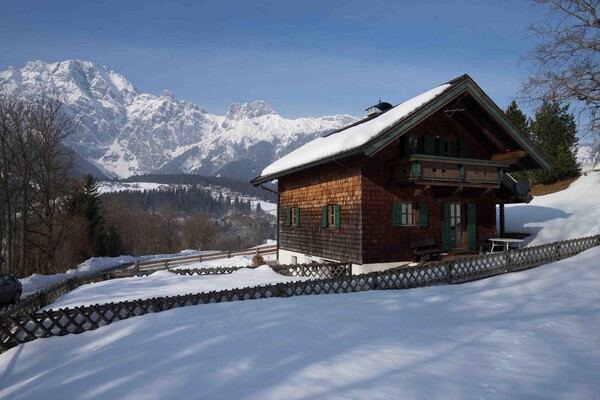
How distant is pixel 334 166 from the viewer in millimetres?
17906

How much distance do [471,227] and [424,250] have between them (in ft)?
11.9

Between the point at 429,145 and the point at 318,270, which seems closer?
the point at 429,145

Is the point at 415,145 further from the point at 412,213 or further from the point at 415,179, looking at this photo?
the point at 412,213

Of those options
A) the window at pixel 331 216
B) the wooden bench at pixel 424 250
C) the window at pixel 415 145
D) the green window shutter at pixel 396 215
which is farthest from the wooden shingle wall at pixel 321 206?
the window at pixel 415 145

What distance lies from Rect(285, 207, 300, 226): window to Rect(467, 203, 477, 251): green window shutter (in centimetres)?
909

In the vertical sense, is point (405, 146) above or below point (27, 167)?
below

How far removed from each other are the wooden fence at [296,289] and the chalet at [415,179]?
3.05 metres

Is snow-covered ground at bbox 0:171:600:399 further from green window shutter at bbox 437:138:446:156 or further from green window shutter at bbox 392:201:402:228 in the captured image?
green window shutter at bbox 437:138:446:156

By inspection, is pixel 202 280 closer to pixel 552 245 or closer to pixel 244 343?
pixel 244 343

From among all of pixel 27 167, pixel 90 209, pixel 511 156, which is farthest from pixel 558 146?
pixel 90 209

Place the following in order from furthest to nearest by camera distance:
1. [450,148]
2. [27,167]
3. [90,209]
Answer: [90,209], [27,167], [450,148]

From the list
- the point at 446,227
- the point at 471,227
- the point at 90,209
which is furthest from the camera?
the point at 90,209

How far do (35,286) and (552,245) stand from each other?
87.4 feet

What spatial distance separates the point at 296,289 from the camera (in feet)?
36.2
